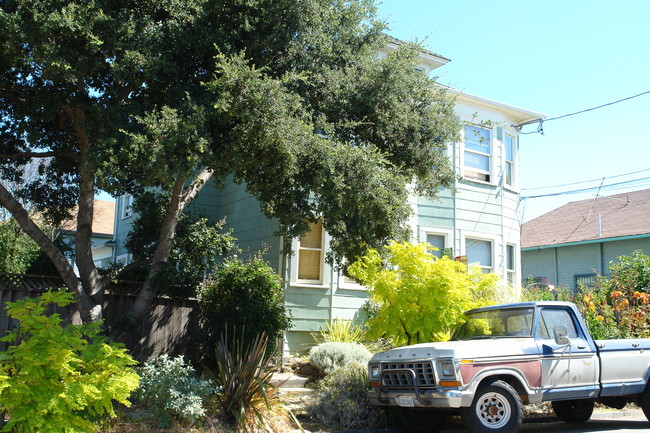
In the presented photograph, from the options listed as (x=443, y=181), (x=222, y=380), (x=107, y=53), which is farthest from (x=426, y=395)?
(x=107, y=53)

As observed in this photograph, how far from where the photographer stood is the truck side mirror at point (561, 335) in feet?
28.1

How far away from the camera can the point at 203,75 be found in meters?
10.1

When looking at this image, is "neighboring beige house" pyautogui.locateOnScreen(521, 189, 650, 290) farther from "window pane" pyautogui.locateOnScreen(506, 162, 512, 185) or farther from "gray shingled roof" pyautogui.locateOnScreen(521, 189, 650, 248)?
"window pane" pyautogui.locateOnScreen(506, 162, 512, 185)

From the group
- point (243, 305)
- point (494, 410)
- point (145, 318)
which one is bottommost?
point (494, 410)

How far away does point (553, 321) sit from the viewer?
901cm

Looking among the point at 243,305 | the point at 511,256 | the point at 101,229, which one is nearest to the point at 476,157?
the point at 511,256

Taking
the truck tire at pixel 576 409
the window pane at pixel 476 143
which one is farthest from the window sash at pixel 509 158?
the truck tire at pixel 576 409

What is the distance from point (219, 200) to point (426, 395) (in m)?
11.9

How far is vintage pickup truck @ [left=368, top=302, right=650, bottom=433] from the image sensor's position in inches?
312

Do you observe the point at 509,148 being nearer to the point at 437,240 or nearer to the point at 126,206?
the point at 437,240

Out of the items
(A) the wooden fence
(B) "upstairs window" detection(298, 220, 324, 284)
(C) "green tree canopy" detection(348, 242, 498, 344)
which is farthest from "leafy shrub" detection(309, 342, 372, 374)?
(B) "upstairs window" detection(298, 220, 324, 284)

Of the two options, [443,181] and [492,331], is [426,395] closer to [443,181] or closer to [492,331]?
[492,331]

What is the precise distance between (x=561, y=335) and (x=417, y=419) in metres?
Answer: 2.48

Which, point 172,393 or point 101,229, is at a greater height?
point 101,229
